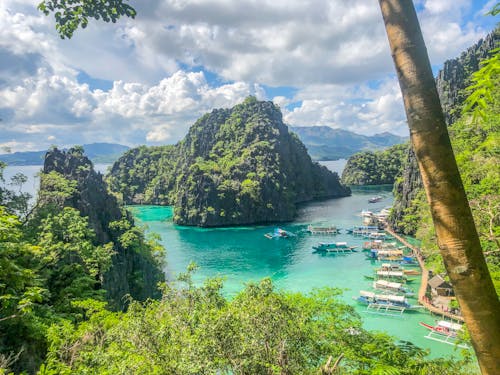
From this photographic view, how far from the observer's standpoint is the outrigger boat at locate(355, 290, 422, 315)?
82.3ft

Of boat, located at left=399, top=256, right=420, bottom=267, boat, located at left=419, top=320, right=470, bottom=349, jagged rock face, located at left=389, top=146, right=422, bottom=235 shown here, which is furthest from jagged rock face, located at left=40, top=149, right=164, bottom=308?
jagged rock face, located at left=389, top=146, right=422, bottom=235

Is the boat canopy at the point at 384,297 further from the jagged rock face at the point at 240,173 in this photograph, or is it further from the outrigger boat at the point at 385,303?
the jagged rock face at the point at 240,173

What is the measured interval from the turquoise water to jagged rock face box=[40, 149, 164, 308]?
20.0 ft

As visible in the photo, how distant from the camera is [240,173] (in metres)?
78.1

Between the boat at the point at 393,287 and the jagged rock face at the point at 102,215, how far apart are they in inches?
799

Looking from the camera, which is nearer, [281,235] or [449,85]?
[449,85]

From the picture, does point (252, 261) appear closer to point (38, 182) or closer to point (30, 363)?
point (38, 182)

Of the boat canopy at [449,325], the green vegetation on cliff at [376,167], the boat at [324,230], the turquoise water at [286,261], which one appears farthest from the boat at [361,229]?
the green vegetation on cliff at [376,167]

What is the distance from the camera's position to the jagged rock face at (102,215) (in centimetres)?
2652

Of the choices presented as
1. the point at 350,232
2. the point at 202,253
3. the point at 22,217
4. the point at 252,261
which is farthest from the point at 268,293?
the point at 350,232

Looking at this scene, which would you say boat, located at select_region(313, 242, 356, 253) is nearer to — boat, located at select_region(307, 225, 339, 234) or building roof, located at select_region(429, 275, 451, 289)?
boat, located at select_region(307, 225, 339, 234)

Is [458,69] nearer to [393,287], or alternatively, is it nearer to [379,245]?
[379,245]

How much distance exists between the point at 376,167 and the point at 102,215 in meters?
107

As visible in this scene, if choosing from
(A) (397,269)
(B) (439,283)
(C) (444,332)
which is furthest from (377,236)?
(C) (444,332)
